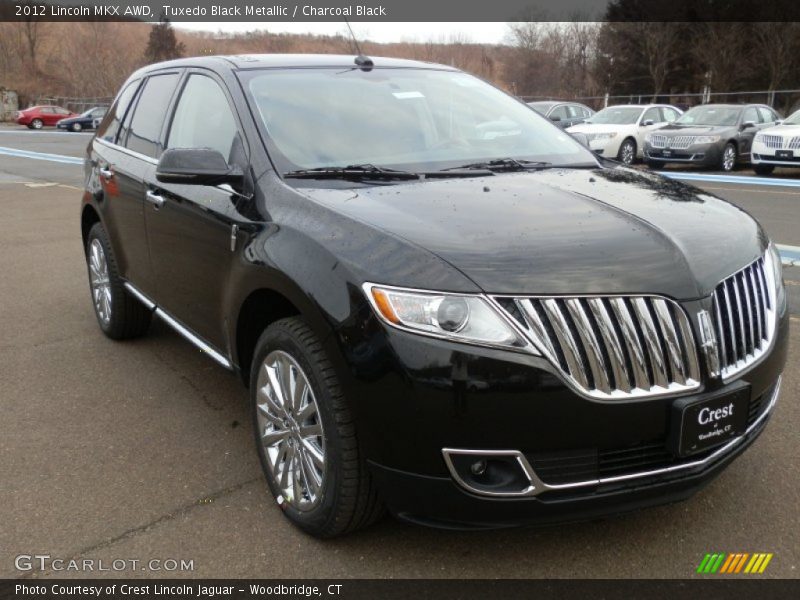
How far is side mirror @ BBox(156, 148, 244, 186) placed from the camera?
3.15 metres

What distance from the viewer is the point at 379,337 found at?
2324 mm

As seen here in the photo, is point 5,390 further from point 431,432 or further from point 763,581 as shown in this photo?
point 763,581

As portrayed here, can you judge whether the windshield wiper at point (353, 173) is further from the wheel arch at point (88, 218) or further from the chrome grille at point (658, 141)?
the chrome grille at point (658, 141)

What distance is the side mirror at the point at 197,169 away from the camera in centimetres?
315

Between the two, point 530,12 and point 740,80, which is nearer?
point 740,80

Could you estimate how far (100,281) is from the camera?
17.3 feet

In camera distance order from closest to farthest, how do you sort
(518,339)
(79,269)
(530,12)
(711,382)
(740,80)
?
1. (518,339)
2. (711,382)
3. (79,269)
4. (740,80)
5. (530,12)

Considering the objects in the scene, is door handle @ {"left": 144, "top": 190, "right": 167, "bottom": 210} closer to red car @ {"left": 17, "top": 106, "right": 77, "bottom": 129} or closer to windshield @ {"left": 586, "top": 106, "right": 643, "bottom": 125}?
windshield @ {"left": 586, "top": 106, "right": 643, "bottom": 125}

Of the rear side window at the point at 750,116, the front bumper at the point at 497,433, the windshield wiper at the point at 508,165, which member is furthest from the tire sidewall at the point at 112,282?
the rear side window at the point at 750,116

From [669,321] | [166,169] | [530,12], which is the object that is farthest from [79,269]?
[530,12]

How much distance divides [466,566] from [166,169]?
1.98 metres

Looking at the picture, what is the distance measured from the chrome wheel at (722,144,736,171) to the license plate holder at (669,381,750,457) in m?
16.9

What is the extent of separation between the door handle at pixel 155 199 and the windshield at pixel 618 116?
17426 mm

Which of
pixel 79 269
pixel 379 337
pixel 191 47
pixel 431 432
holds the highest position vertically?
pixel 191 47
